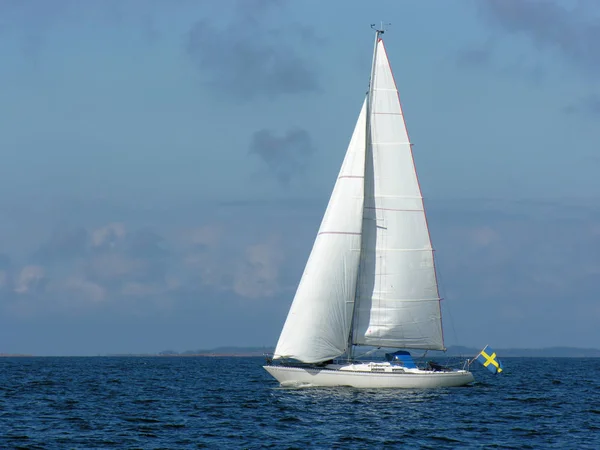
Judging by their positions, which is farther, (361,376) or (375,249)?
(375,249)

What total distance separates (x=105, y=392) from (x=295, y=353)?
1757 cm

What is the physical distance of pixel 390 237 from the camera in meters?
56.8

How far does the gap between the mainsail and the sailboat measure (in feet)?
0.19

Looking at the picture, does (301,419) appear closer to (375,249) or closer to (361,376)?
(361,376)

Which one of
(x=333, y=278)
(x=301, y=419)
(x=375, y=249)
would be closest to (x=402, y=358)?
(x=333, y=278)

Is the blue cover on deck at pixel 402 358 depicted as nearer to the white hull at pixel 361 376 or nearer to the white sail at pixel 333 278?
the white hull at pixel 361 376

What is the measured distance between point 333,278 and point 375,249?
3.14m

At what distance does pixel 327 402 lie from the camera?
1976 inches

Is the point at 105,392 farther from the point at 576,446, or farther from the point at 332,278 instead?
the point at 576,446

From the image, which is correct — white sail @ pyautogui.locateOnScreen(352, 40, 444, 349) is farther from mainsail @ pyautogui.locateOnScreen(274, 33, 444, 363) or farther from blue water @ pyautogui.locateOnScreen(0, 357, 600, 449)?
blue water @ pyautogui.locateOnScreen(0, 357, 600, 449)

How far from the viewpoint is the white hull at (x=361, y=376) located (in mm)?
53938

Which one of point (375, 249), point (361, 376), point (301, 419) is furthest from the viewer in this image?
point (375, 249)

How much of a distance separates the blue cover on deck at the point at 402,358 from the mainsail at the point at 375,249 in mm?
561

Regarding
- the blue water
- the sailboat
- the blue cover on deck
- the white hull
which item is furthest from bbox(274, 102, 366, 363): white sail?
the blue cover on deck
